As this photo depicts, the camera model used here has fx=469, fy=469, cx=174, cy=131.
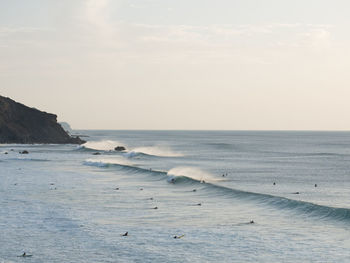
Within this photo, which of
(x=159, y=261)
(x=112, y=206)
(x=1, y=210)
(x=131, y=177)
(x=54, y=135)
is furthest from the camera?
(x=54, y=135)

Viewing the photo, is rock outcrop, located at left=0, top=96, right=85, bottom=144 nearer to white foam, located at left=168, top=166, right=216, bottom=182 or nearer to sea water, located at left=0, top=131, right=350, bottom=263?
white foam, located at left=168, top=166, right=216, bottom=182

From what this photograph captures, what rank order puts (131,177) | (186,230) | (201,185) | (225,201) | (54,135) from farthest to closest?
(54,135) < (131,177) < (201,185) < (225,201) < (186,230)

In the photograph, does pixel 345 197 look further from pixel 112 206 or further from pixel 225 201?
pixel 112 206

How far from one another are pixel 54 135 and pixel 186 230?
145 metres

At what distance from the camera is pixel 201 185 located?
2069 inches

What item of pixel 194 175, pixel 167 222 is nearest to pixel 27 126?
pixel 194 175

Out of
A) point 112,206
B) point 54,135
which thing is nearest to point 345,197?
point 112,206

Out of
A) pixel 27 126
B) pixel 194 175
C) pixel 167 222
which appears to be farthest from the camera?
pixel 27 126

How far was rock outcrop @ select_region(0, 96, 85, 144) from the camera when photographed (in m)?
156

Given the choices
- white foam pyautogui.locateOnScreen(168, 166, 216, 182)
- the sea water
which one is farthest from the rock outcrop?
the sea water

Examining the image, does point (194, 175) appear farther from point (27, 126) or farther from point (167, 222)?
point (27, 126)

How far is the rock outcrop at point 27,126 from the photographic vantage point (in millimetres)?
156375

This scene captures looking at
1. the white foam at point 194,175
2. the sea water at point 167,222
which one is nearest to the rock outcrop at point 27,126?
the white foam at point 194,175

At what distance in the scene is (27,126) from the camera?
543 ft
